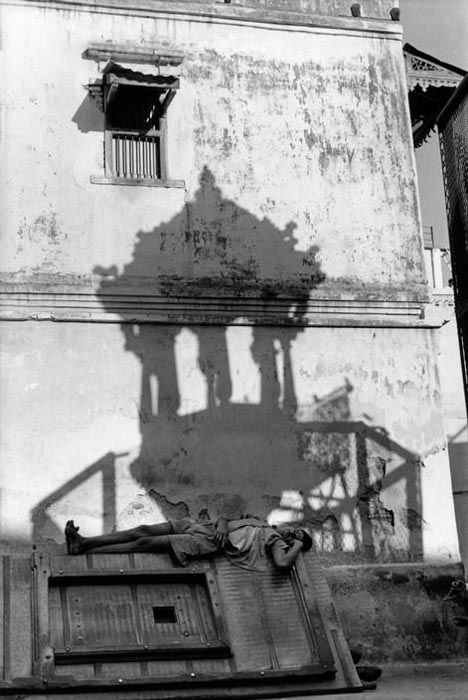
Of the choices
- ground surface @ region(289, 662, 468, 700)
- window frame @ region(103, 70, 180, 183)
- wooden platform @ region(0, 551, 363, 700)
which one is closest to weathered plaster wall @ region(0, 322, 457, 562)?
ground surface @ region(289, 662, 468, 700)

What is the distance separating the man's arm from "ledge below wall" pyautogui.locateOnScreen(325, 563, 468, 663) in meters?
3.16

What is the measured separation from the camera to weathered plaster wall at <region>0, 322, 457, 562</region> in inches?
477

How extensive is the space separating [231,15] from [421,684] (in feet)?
29.0

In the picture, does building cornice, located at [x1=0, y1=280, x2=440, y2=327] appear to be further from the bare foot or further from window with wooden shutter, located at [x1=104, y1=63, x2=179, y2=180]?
the bare foot

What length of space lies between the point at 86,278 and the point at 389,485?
454cm

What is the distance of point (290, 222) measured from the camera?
44.9 feet

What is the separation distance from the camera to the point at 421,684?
414 inches

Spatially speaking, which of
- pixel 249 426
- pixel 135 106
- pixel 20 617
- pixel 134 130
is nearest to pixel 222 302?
pixel 249 426

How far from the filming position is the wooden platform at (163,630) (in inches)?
313

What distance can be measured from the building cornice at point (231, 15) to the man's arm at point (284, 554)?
768 centimetres

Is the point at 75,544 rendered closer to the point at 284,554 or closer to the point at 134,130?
the point at 284,554

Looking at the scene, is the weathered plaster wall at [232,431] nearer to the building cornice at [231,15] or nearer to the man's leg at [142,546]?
the man's leg at [142,546]

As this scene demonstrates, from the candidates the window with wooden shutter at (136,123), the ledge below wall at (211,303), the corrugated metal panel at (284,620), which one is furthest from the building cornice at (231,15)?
the corrugated metal panel at (284,620)

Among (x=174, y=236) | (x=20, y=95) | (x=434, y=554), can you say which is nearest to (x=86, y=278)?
(x=174, y=236)
